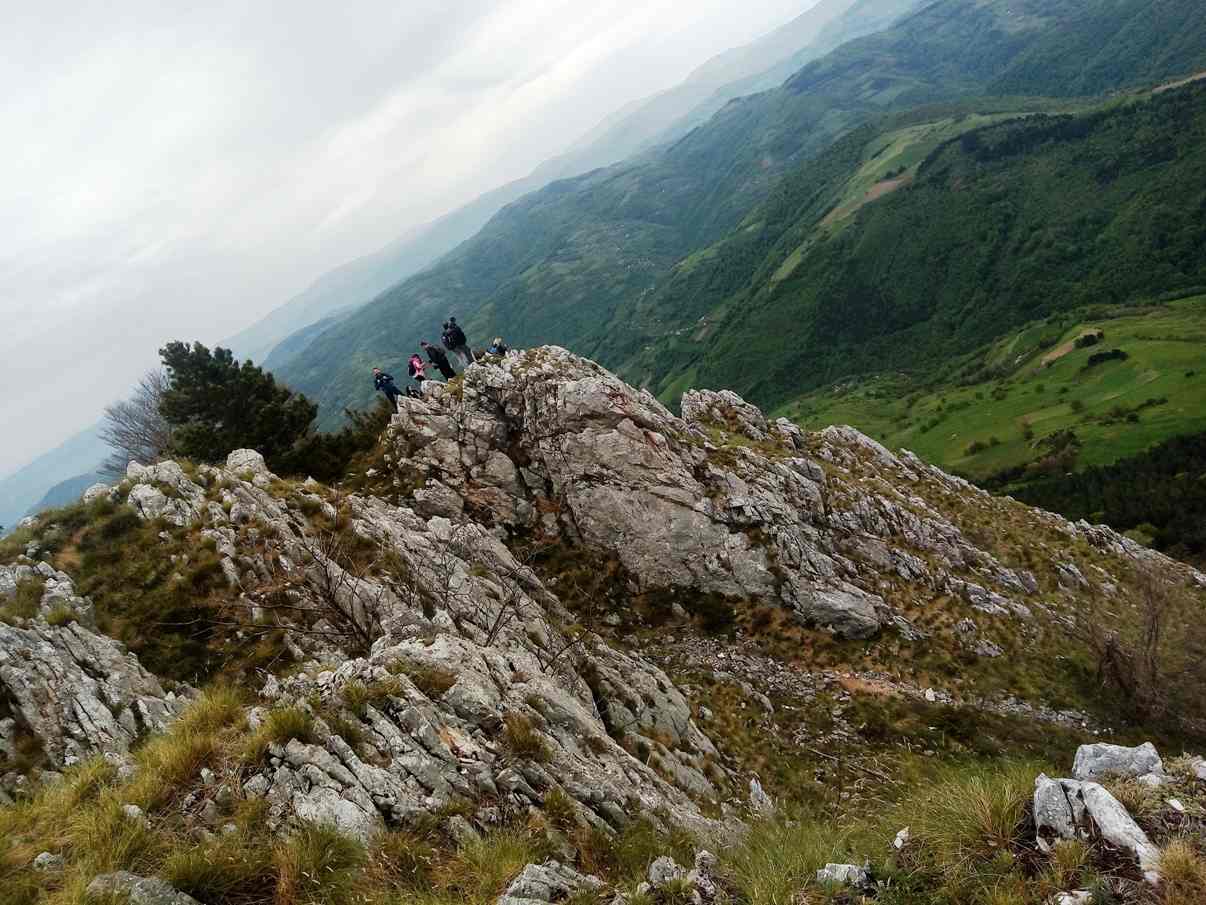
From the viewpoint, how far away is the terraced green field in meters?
125

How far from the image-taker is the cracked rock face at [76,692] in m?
13.0

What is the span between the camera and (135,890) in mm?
6730

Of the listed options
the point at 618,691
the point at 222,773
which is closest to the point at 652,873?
the point at 222,773

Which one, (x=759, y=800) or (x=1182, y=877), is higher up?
(x=1182, y=877)

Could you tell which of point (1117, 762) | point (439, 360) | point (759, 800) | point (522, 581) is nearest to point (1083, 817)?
point (1117, 762)

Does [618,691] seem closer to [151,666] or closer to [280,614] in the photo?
[280,614]

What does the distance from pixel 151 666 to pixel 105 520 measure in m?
6.74

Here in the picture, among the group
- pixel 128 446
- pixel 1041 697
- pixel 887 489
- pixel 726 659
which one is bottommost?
pixel 1041 697

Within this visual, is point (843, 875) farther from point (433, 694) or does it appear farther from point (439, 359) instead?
point (439, 359)

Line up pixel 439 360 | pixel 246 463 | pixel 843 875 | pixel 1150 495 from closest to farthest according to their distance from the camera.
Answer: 1. pixel 843 875
2. pixel 246 463
3. pixel 439 360
4. pixel 1150 495

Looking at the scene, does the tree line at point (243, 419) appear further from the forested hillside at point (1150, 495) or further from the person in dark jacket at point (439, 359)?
the forested hillside at point (1150, 495)

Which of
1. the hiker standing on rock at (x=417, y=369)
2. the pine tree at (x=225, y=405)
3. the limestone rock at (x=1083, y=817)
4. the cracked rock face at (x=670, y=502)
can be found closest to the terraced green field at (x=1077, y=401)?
the cracked rock face at (x=670, y=502)

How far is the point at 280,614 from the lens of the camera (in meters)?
17.4

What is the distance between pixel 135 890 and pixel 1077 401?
18482 centimetres
